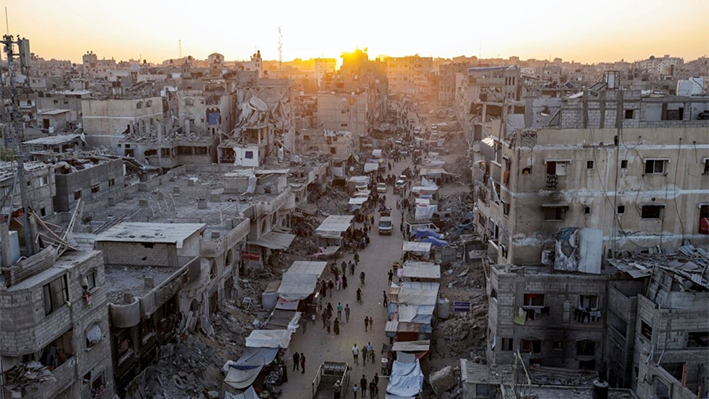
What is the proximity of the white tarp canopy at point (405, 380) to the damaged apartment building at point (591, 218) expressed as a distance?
2507 mm

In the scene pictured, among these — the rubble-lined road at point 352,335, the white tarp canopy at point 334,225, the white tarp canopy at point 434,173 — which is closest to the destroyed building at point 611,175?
the rubble-lined road at point 352,335

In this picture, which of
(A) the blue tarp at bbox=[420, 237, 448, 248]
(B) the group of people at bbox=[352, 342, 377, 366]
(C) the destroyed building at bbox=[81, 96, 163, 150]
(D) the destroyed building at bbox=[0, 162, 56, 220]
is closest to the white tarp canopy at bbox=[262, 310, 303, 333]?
(B) the group of people at bbox=[352, 342, 377, 366]

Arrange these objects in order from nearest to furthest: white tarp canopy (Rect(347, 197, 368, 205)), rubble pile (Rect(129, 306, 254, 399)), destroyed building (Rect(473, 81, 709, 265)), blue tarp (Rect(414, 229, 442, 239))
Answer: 1. rubble pile (Rect(129, 306, 254, 399))
2. destroyed building (Rect(473, 81, 709, 265))
3. blue tarp (Rect(414, 229, 442, 239))
4. white tarp canopy (Rect(347, 197, 368, 205))

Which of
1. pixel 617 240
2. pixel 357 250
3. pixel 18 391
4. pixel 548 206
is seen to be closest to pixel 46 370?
pixel 18 391

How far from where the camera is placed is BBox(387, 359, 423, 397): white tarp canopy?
802 inches

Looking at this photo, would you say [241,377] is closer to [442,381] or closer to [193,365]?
[193,365]

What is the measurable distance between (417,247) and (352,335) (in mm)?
8542

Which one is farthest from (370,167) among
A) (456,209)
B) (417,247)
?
(417,247)

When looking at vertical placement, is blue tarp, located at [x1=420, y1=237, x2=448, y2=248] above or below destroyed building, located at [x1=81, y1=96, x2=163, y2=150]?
below

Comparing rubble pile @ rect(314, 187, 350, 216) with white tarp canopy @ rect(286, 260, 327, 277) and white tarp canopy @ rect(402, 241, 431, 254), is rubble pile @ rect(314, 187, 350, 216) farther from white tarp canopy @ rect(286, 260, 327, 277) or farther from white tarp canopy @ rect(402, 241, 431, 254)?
white tarp canopy @ rect(286, 260, 327, 277)

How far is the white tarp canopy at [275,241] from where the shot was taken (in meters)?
31.4

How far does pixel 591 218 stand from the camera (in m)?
21.9

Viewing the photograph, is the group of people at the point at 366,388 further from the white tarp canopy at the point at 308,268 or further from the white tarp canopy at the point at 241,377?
the white tarp canopy at the point at 308,268

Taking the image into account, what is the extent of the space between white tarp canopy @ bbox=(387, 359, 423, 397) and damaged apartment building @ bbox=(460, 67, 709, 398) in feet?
8.23
